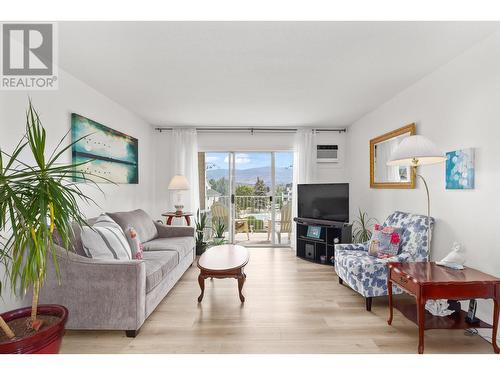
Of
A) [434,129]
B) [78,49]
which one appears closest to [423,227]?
[434,129]

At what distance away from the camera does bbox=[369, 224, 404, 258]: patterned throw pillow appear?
9.45ft

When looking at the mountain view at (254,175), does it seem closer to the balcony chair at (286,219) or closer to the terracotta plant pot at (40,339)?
Answer: the balcony chair at (286,219)

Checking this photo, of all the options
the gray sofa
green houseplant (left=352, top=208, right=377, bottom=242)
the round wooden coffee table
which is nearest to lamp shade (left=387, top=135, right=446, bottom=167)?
the round wooden coffee table

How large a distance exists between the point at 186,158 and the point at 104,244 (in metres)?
3.06

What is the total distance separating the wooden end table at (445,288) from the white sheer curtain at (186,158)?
12.5ft

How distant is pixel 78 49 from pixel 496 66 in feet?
11.5

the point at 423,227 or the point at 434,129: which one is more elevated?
the point at 434,129

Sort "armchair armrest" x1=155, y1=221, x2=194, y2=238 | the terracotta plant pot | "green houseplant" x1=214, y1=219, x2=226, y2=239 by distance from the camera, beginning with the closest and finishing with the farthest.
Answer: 1. the terracotta plant pot
2. "armchair armrest" x1=155, y1=221, x2=194, y2=238
3. "green houseplant" x1=214, y1=219, x2=226, y2=239

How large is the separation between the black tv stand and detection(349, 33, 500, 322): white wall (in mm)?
993

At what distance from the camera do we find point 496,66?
206 centimetres

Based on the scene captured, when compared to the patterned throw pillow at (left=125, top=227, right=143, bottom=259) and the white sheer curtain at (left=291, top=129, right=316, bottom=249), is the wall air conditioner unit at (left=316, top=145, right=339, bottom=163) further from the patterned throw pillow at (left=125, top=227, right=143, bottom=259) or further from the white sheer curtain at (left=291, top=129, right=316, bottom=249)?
the patterned throw pillow at (left=125, top=227, right=143, bottom=259)

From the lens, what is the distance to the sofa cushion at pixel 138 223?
3.24 m

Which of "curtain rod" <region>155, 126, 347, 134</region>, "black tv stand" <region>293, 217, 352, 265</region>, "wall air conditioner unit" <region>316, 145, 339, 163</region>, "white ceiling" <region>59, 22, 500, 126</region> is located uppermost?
"white ceiling" <region>59, 22, 500, 126</region>

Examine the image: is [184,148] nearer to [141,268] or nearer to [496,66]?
[141,268]
